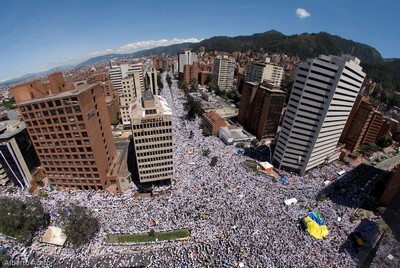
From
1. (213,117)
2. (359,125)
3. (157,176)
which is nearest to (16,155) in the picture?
(157,176)

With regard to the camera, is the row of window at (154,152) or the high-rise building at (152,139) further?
the row of window at (154,152)

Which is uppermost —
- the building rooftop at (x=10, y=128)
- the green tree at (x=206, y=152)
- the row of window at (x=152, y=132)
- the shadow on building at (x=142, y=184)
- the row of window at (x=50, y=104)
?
the row of window at (x=50, y=104)

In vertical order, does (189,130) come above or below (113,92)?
below

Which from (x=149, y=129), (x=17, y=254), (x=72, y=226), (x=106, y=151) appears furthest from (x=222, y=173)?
(x=17, y=254)

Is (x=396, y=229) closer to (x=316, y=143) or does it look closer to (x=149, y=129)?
(x=316, y=143)

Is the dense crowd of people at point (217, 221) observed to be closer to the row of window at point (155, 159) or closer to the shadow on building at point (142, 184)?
the shadow on building at point (142, 184)

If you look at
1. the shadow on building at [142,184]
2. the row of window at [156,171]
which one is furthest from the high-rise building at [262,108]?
the shadow on building at [142,184]
